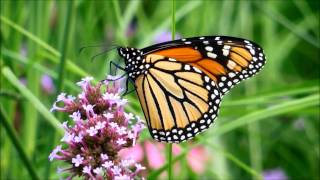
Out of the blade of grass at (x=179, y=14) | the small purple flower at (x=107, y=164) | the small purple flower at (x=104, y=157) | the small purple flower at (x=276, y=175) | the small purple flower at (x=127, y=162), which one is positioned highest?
the blade of grass at (x=179, y=14)

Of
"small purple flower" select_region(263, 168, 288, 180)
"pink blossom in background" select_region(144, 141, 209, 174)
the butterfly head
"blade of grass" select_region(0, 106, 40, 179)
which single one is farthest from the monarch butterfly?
"small purple flower" select_region(263, 168, 288, 180)

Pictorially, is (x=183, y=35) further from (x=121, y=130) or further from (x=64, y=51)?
(x=121, y=130)

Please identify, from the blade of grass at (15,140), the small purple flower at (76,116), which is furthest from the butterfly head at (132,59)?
the small purple flower at (76,116)

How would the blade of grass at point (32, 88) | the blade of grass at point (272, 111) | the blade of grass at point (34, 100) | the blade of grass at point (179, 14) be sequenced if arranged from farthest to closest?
the blade of grass at point (179, 14) < the blade of grass at point (32, 88) < the blade of grass at point (272, 111) < the blade of grass at point (34, 100)

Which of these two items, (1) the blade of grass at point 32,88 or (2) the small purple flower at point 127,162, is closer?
(2) the small purple flower at point 127,162

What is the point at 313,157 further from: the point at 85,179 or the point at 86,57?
the point at 85,179

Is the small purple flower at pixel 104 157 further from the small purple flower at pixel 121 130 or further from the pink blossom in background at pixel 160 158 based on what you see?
the pink blossom in background at pixel 160 158
